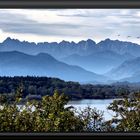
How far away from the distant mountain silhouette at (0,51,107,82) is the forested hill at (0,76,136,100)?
46mm

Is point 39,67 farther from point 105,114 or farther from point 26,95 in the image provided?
point 105,114

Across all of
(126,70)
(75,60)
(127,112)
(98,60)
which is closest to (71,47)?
(75,60)

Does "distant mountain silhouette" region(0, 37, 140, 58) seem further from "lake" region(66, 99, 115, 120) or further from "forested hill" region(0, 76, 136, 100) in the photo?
"lake" region(66, 99, 115, 120)

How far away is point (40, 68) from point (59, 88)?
A: 0.23 metres

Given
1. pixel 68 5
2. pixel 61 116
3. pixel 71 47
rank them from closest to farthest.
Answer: pixel 68 5, pixel 61 116, pixel 71 47

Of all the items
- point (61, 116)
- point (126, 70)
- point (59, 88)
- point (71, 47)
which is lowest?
point (61, 116)

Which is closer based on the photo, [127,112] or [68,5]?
[68,5]

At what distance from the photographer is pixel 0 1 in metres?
2.29

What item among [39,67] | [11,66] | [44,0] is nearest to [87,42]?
[39,67]

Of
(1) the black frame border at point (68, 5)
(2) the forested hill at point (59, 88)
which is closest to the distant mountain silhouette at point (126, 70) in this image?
(2) the forested hill at point (59, 88)

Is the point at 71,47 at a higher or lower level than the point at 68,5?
lower

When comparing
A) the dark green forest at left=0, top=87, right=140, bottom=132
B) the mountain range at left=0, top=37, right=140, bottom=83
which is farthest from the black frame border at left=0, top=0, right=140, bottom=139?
the mountain range at left=0, top=37, right=140, bottom=83

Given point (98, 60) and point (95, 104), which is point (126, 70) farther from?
point (95, 104)

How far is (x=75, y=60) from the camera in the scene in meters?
3.11
